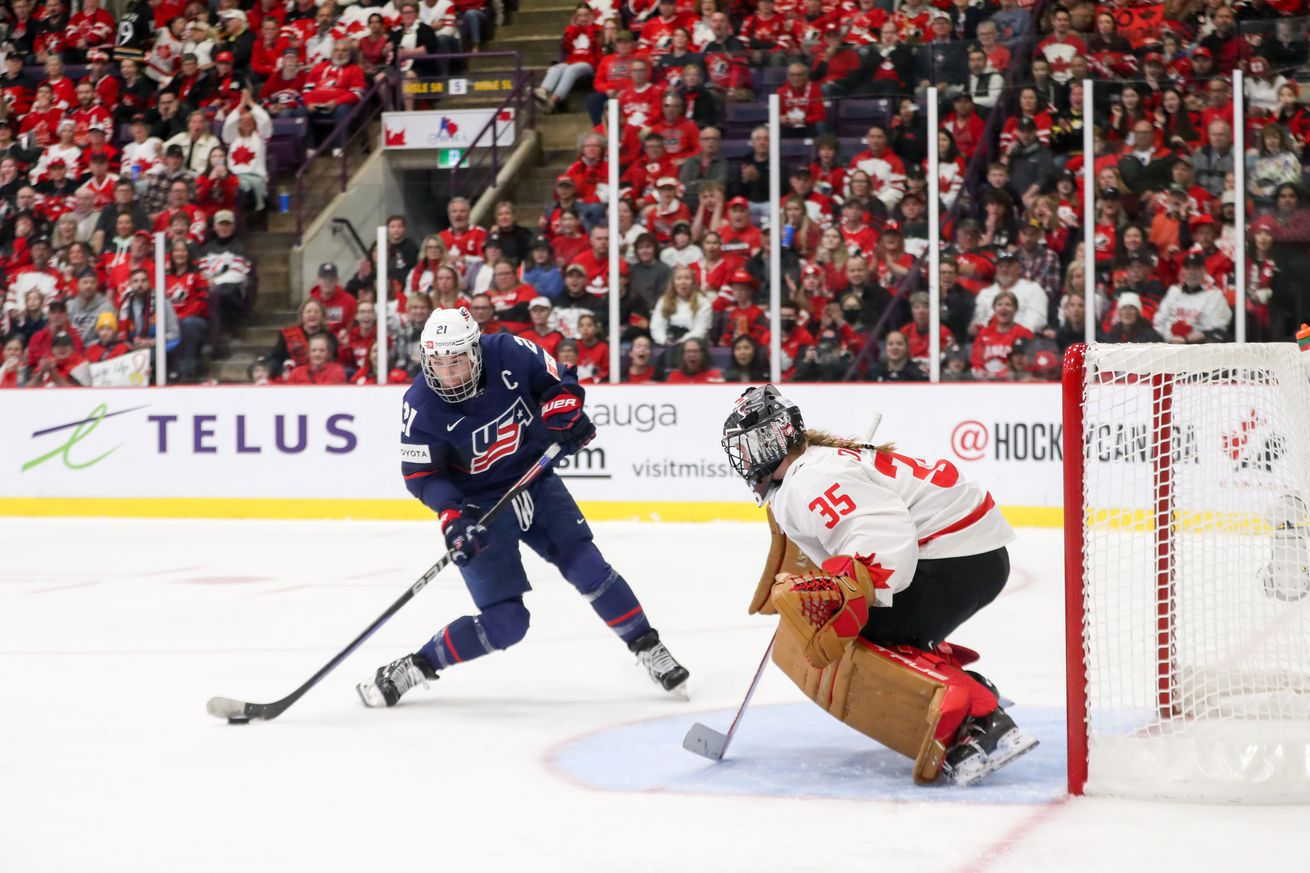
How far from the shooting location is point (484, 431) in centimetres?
393

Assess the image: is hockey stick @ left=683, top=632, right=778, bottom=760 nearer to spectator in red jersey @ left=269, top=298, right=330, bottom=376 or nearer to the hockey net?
the hockey net

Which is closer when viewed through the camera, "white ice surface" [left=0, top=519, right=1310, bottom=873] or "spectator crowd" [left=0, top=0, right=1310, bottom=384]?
"white ice surface" [left=0, top=519, right=1310, bottom=873]

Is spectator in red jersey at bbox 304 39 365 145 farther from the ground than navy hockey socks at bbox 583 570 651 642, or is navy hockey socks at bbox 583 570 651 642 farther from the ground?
spectator in red jersey at bbox 304 39 365 145

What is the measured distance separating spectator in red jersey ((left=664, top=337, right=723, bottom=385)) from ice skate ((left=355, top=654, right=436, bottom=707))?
186 inches

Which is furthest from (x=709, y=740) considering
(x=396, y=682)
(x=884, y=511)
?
(x=396, y=682)

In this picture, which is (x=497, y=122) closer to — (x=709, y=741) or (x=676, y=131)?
(x=676, y=131)

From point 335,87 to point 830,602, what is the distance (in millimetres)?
9327

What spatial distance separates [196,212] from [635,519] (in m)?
3.48

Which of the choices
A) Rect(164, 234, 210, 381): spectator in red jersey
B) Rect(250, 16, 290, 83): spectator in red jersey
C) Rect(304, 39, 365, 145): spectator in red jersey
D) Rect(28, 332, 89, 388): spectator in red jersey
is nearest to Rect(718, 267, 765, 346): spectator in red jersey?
Rect(164, 234, 210, 381): spectator in red jersey

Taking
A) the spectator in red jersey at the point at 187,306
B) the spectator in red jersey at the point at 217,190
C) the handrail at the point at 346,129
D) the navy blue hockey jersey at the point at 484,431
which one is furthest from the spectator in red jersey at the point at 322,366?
the navy blue hockey jersey at the point at 484,431

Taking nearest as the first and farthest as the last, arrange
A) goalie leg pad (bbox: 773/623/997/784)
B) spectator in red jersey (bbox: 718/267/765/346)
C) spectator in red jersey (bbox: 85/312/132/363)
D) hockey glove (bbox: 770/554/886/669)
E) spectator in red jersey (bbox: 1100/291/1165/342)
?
1. hockey glove (bbox: 770/554/886/669)
2. goalie leg pad (bbox: 773/623/997/784)
3. spectator in red jersey (bbox: 1100/291/1165/342)
4. spectator in red jersey (bbox: 718/267/765/346)
5. spectator in red jersey (bbox: 85/312/132/363)

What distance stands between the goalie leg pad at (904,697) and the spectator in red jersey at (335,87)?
337 inches

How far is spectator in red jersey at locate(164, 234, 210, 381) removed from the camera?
9.20 meters

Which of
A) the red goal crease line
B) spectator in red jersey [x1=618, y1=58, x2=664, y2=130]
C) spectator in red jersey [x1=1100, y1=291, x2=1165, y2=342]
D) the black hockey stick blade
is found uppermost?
spectator in red jersey [x1=618, y1=58, x2=664, y2=130]
